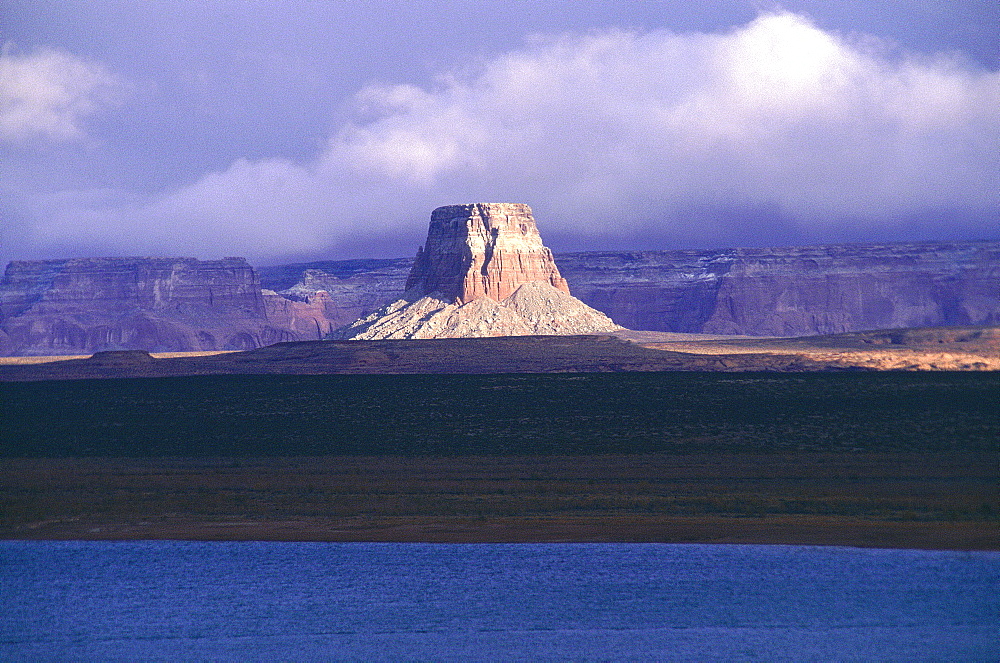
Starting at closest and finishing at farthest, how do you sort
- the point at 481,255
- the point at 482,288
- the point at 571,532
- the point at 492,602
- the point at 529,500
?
the point at 492,602, the point at 571,532, the point at 529,500, the point at 482,288, the point at 481,255

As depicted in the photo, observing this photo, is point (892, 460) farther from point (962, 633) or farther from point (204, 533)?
point (204, 533)

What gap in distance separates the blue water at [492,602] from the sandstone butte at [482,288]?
105 metres

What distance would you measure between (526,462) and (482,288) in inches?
4260

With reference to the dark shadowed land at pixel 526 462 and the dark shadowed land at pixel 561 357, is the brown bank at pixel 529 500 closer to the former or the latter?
the dark shadowed land at pixel 526 462

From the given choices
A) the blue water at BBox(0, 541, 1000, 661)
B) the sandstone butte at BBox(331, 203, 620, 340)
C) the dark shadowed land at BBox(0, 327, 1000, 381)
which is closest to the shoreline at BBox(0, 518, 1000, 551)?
the blue water at BBox(0, 541, 1000, 661)

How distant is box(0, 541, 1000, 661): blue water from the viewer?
23.2m

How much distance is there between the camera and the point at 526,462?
4197 cm

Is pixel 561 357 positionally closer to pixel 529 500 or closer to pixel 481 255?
pixel 481 255

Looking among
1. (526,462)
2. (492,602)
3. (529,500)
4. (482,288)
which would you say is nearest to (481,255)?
(482,288)

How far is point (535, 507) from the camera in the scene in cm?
3388

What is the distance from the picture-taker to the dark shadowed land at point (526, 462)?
3216cm

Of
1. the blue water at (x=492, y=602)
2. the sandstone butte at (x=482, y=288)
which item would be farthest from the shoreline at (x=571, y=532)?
the sandstone butte at (x=482, y=288)

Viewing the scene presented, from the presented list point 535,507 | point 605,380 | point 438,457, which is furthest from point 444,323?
point 535,507

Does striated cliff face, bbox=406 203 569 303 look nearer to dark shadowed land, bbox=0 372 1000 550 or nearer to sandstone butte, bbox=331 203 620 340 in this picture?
sandstone butte, bbox=331 203 620 340
